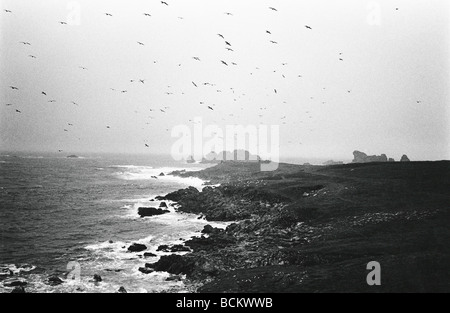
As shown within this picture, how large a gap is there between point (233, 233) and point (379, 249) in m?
19.0

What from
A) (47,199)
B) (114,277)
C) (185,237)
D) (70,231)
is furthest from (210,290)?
(47,199)

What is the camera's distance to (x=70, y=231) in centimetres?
4619

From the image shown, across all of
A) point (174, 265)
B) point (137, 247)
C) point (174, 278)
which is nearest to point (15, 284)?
point (137, 247)

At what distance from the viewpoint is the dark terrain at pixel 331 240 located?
71.1 ft

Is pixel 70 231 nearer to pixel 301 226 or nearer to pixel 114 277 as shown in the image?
pixel 114 277

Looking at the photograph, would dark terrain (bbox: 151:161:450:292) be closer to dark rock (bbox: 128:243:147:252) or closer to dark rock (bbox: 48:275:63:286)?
dark rock (bbox: 128:243:147:252)

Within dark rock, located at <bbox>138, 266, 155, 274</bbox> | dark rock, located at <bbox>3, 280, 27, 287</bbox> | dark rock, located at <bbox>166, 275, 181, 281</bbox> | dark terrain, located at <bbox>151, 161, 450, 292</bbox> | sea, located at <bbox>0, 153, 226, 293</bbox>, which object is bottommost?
sea, located at <bbox>0, 153, 226, 293</bbox>

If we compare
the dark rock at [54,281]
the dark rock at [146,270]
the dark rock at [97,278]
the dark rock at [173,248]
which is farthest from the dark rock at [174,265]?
the dark rock at [54,281]

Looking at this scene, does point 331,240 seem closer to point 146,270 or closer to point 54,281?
point 146,270

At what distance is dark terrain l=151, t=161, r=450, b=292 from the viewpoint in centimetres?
2166

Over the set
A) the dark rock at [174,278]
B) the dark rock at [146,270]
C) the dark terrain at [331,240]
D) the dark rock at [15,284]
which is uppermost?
the dark terrain at [331,240]

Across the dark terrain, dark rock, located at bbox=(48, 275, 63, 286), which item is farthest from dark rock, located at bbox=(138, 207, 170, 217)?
dark rock, located at bbox=(48, 275, 63, 286)

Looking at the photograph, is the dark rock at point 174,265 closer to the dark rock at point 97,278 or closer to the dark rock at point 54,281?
the dark rock at point 97,278

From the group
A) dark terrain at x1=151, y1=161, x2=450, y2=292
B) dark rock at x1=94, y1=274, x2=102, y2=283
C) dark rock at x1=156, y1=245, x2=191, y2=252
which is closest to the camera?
dark terrain at x1=151, y1=161, x2=450, y2=292
